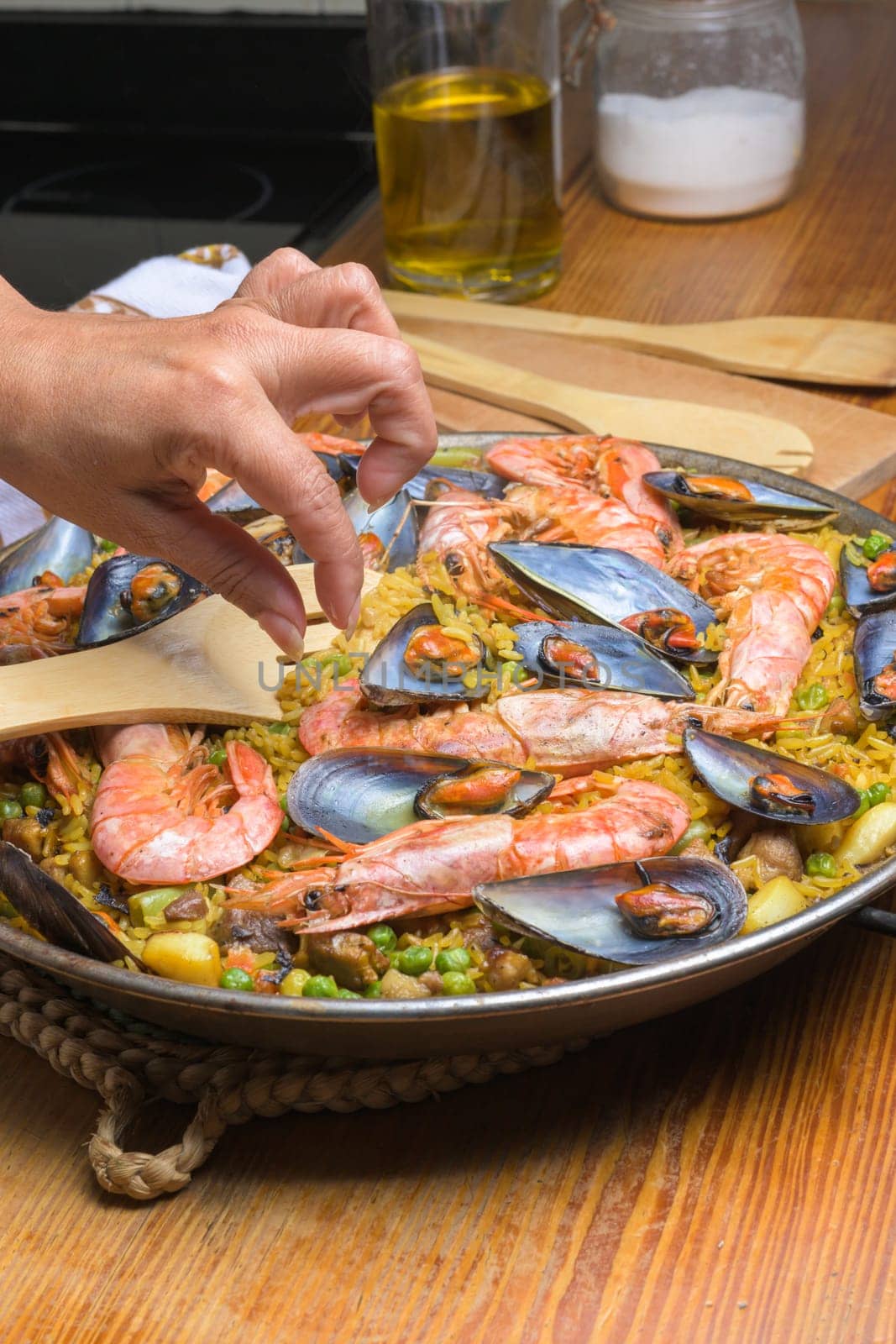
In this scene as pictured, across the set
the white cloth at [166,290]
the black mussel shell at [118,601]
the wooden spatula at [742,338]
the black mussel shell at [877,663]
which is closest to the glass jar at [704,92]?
the wooden spatula at [742,338]

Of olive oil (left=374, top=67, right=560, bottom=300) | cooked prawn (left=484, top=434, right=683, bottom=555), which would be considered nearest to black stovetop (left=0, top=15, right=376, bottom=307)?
olive oil (left=374, top=67, right=560, bottom=300)

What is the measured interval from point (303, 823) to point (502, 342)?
1.88m

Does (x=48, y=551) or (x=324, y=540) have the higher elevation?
(x=324, y=540)

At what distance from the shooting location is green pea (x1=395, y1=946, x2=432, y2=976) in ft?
4.80

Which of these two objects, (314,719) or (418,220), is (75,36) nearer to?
(418,220)

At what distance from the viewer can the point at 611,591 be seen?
1894 mm

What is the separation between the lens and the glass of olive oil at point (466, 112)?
3051 mm

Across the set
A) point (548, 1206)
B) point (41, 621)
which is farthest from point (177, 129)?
point (548, 1206)

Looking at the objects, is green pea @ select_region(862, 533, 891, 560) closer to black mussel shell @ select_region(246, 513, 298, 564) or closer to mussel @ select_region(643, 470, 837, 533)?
mussel @ select_region(643, 470, 837, 533)

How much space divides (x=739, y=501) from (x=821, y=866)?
69 cm

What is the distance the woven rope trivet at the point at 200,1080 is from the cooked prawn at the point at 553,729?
353 millimetres

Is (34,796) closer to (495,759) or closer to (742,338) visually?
(495,759)

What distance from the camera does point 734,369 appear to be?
121 inches

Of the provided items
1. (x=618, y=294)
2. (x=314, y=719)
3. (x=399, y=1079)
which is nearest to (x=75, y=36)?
(x=618, y=294)
